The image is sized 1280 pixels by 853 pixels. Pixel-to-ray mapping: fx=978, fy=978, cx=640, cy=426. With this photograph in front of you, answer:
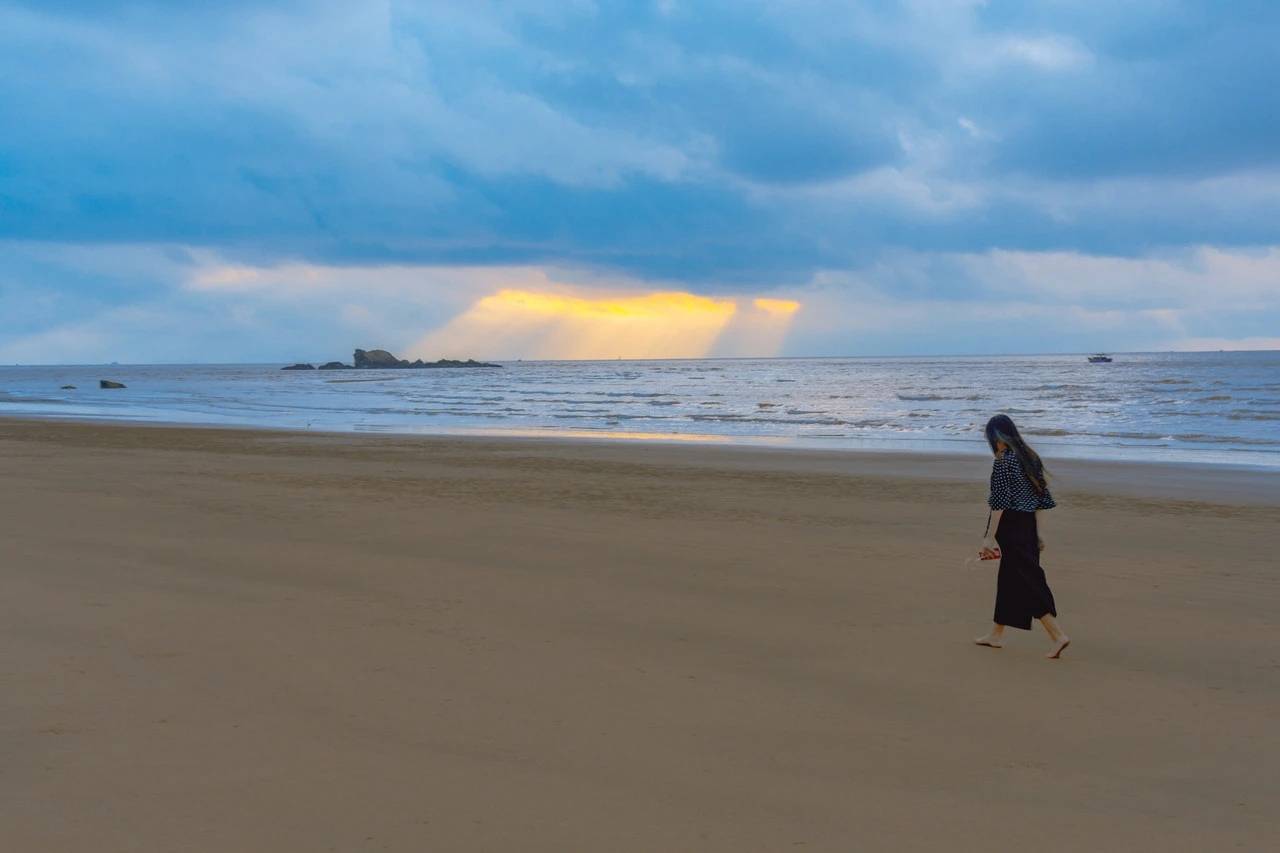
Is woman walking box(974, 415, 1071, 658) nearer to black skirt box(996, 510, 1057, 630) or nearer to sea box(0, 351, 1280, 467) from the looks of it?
black skirt box(996, 510, 1057, 630)

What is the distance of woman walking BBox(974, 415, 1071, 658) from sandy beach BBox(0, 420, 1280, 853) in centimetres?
30

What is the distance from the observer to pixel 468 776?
452cm

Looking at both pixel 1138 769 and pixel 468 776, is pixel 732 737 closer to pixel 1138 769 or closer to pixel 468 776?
pixel 468 776

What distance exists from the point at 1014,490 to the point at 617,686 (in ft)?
10.1

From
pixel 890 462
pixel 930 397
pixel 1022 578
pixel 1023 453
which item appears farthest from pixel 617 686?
pixel 930 397

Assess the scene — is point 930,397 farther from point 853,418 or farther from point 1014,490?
point 1014,490

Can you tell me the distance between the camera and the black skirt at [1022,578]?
672cm

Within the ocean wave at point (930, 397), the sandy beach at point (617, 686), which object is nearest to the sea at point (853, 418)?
the ocean wave at point (930, 397)

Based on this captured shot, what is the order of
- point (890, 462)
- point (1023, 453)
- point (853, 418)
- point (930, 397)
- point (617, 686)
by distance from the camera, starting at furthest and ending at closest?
point (930, 397) < point (853, 418) < point (890, 462) < point (1023, 453) < point (617, 686)

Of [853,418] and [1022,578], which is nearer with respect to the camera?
[1022,578]

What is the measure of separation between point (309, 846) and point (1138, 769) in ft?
12.7

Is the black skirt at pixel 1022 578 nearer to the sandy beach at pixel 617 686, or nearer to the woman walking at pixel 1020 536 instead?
the woman walking at pixel 1020 536

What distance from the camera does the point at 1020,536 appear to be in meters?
6.75

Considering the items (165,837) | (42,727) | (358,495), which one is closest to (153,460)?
(358,495)
